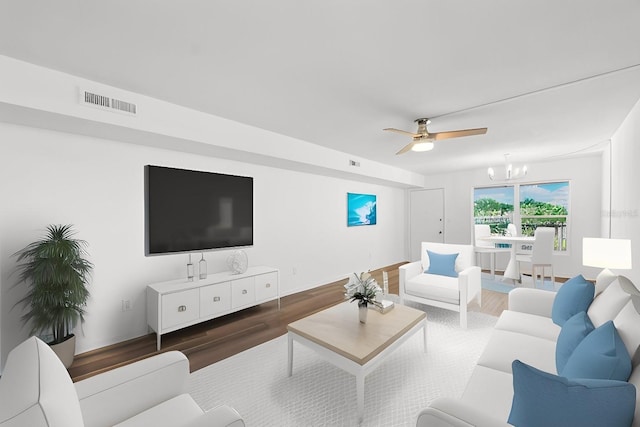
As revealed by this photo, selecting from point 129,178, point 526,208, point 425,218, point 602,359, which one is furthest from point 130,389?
point 526,208

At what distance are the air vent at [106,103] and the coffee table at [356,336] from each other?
7.77 feet

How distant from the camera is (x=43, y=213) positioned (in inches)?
93.8

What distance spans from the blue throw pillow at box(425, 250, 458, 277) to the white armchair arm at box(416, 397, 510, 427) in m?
2.71

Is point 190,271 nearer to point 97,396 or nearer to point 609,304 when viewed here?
point 97,396

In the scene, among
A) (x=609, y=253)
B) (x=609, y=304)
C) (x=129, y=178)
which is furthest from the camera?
(x=129, y=178)

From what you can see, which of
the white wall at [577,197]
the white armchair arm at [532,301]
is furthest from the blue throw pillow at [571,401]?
the white wall at [577,197]

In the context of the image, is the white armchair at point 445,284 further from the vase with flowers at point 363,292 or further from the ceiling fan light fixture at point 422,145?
the ceiling fan light fixture at point 422,145

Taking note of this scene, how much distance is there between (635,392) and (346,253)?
4.71 meters

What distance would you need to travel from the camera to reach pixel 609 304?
157 centimetres

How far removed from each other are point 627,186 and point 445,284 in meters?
2.11

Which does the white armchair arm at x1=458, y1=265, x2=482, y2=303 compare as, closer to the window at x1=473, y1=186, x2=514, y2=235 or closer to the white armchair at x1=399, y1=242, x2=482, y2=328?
the white armchair at x1=399, y1=242, x2=482, y2=328

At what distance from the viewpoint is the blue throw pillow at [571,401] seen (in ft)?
2.89

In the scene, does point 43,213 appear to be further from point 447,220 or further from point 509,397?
point 447,220

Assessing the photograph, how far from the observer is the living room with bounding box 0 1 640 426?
2217 millimetres
